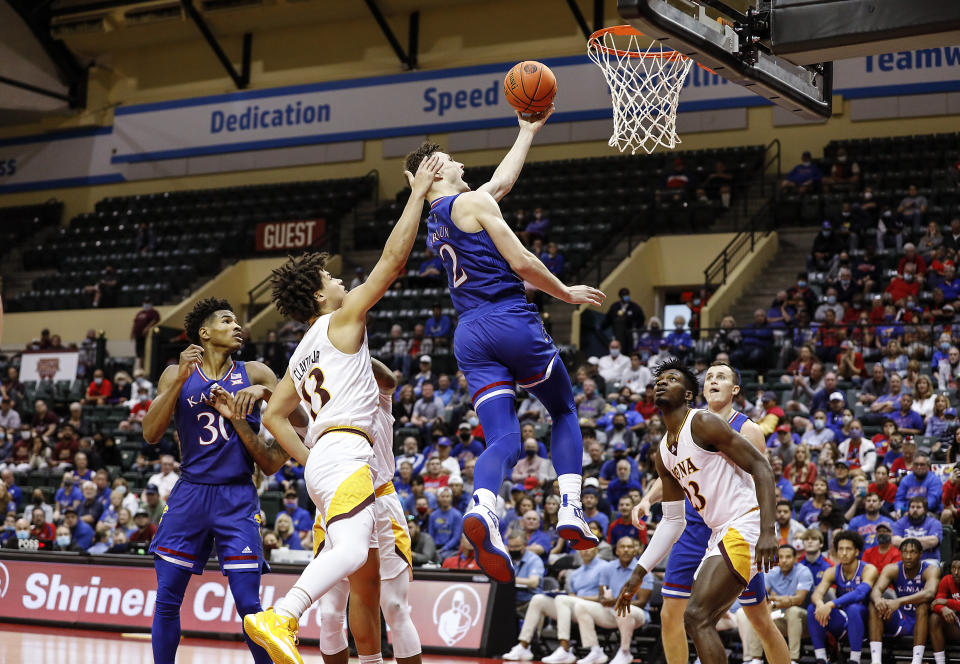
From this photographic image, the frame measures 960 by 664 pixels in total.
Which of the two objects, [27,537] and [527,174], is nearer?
[27,537]

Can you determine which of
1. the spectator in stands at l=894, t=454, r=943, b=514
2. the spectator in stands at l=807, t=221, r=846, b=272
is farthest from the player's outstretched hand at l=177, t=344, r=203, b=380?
the spectator in stands at l=807, t=221, r=846, b=272

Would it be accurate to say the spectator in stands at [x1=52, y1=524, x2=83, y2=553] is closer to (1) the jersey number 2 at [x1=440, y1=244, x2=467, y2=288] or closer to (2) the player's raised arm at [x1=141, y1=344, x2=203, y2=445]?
(2) the player's raised arm at [x1=141, y1=344, x2=203, y2=445]

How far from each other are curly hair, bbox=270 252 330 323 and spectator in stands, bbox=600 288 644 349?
12982mm

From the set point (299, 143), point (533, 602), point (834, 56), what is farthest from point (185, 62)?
point (834, 56)

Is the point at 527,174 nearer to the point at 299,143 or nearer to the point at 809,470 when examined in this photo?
the point at 299,143

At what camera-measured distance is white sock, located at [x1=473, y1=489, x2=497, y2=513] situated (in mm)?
5410

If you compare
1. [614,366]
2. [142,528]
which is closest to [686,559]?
[142,528]

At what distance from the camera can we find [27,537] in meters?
15.8

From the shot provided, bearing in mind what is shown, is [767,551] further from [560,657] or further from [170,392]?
[560,657]

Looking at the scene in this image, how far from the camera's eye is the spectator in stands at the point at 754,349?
54.6ft

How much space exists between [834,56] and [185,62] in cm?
2474

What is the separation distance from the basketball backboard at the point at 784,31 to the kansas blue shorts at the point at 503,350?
8.14ft

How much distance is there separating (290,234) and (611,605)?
15.9 m

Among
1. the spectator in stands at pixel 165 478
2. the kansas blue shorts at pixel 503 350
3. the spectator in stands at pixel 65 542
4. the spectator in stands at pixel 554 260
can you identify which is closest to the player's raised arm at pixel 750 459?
the kansas blue shorts at pixel 503 350
